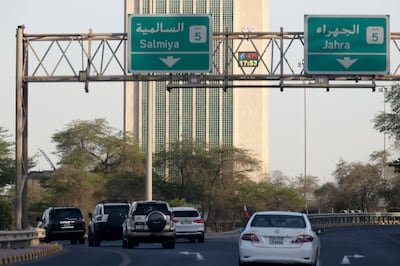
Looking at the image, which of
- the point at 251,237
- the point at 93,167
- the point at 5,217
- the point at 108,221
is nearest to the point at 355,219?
the point at 93,167

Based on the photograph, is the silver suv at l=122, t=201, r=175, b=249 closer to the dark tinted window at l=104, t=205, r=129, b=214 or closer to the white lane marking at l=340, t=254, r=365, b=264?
the dark tinted window at l=104, t=205, r=129, b=214

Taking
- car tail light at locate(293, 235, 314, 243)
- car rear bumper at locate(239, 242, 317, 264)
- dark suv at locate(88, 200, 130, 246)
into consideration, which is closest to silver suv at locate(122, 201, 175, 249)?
dark suv at locate(88, 200, 130, 246)

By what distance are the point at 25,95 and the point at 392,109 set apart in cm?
5459

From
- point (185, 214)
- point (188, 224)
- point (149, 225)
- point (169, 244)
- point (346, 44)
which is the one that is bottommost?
point (169, 244)

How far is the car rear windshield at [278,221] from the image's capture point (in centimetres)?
2484

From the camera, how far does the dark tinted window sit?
44.9 meters

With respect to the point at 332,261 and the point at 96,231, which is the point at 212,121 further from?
the point at 332,261

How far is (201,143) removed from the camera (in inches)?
3615

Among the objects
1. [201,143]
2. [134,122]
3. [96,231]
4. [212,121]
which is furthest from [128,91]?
[96,231]

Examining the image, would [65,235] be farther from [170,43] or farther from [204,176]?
[204,176]

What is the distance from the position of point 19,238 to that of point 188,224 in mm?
10930

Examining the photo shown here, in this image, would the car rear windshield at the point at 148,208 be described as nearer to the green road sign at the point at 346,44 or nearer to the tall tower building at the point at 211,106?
the green road sign at the point at 346,44

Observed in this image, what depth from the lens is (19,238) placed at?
40.3m

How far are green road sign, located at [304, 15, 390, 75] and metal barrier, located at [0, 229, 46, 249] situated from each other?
41.4 ft
